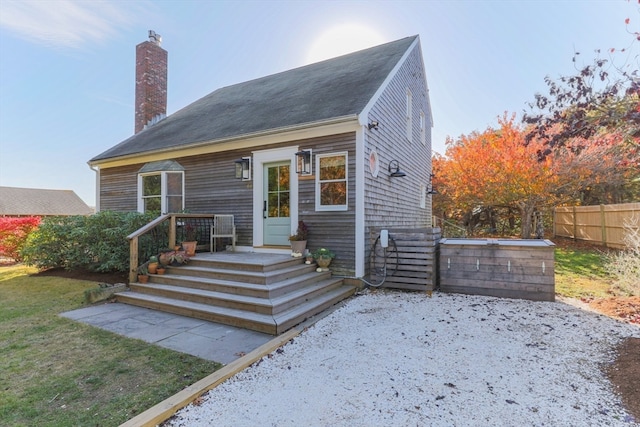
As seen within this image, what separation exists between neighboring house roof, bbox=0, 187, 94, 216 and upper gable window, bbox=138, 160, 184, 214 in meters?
25.8

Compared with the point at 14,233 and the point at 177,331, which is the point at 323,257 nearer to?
the point at 177,331

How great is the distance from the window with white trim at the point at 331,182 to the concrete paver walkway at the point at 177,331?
10.3 feet

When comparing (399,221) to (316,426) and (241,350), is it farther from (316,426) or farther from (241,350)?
(316,426)

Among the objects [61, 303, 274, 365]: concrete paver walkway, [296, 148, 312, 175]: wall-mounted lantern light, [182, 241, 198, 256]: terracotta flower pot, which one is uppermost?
[296, 148, 312, 175]: wall-mounted lantern light

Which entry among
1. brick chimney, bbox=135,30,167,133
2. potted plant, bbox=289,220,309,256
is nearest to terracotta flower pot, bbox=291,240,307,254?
potted plant, bbox=289,220,309,256

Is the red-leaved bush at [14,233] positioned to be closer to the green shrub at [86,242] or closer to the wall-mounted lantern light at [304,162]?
the green shrub at [86,242]

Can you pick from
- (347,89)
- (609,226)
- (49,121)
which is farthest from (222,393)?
(49,121)

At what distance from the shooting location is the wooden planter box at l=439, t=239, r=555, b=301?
512cm

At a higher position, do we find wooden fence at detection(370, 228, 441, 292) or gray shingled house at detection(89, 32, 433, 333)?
gray shingled house at detection(89, 32, 433, 333)

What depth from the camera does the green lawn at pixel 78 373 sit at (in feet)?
7.41

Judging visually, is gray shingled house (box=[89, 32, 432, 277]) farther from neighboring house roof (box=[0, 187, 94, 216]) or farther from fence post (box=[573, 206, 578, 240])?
neighboring house roof (box=[0, 187, 94, 216])

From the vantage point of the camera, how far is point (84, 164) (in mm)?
10391

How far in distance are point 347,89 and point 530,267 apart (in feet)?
17.3

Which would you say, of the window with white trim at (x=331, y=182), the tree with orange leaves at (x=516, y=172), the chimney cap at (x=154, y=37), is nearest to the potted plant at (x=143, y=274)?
the window with white trim at (x=331, y=182)
